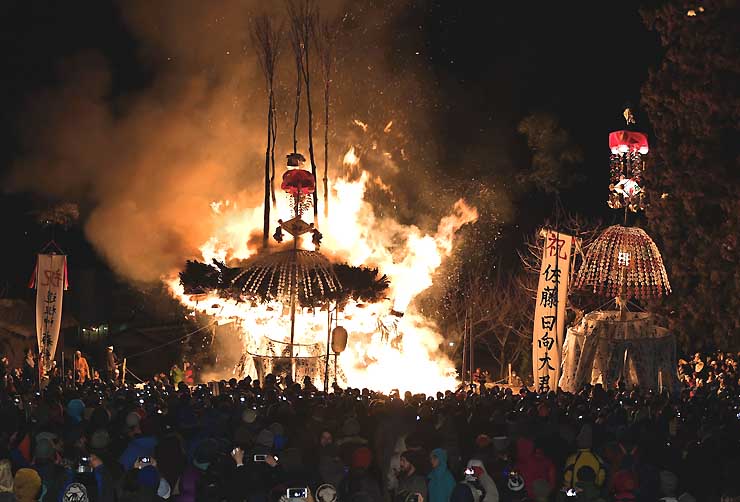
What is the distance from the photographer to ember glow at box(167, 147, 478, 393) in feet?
77.1

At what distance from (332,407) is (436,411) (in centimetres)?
136

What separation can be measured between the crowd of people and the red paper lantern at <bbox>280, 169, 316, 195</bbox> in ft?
28.1

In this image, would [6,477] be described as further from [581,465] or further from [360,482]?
[581,465]

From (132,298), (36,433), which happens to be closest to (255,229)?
(132,298)

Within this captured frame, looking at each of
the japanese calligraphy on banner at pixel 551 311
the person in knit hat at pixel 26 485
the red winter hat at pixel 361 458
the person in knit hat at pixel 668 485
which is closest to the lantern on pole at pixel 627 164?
the japanese calligraphy on banner at pixel 551 311

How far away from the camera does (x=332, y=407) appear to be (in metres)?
13.2

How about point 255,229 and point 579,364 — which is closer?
point 579,364

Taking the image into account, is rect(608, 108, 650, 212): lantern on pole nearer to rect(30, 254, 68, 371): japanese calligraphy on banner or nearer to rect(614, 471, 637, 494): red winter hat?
rect(30, 254, 68, 371): japanese calligraphy on banner

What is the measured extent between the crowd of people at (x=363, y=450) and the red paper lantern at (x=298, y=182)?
28.1 feet

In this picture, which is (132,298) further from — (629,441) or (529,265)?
(629,441)

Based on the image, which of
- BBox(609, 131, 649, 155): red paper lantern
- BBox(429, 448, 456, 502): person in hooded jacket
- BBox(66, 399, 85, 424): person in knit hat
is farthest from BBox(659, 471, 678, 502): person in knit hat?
BBox(609, 131, 649, 155): red paper lantern

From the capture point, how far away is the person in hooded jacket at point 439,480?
31.3 feet

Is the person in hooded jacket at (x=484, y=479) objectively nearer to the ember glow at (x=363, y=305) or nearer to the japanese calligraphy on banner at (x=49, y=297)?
the ember glow at (x=363, y=305)

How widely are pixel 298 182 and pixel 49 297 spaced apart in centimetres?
641
